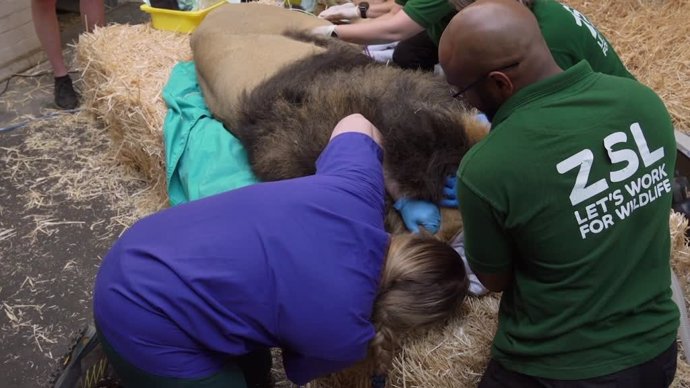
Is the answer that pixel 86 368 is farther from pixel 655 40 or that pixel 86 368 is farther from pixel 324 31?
pixel 655 40

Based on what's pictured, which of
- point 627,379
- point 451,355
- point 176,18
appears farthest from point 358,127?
point 176,18

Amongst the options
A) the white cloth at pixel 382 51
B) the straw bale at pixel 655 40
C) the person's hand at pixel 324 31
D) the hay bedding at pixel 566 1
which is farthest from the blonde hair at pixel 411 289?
the straw bale at pixel 655 40

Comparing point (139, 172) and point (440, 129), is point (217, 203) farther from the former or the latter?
point (139, 172)

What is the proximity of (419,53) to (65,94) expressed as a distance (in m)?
2.30

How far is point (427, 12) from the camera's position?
2553 mm

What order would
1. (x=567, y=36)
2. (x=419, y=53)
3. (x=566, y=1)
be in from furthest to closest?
1. (x=566, y=1)
2. (x=419, y=53)
3. (x=567, y=36)

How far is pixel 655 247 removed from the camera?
1.41 metres

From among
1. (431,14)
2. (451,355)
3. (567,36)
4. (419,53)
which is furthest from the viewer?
(419,53)

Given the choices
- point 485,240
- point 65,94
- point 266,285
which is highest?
point 485,240

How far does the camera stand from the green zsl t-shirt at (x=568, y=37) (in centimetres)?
188

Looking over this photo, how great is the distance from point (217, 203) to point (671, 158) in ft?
3.40

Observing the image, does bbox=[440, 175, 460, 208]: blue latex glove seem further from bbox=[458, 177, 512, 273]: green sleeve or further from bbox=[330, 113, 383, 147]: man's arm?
bbox=[458, 177, 512, 273]: green sleeve

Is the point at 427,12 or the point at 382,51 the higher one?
the point at 427,12

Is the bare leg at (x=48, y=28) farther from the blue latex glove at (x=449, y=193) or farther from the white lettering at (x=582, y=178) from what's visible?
the white lettering at (x=582, y=178)
